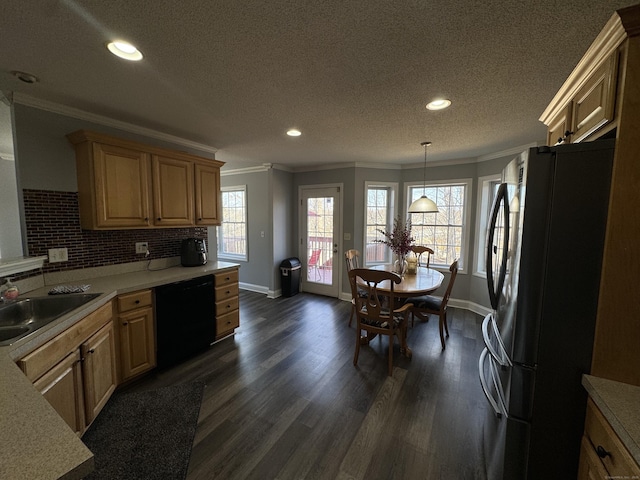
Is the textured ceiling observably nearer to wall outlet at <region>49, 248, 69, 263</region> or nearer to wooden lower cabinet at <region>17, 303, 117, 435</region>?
wall outlet at <region>49, 248, 69, 263</region>

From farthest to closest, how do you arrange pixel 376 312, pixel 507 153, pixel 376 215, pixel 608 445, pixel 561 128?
pixel 376 215 → pixel 507 153 → pixel 376 312 → pixel 561 128 → pixel 608 445

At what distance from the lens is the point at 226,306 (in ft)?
10.2

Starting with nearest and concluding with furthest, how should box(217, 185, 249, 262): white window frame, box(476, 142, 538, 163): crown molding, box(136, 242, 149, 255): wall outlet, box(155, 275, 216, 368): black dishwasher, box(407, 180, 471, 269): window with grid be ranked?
box(155, 275, 216, 368): black dishwasher < box(136, 242, 149, 255): wall outlet < box(476, 142, 538, 163): crown molding < box(407, 180, 471, 269): window with grid < box(217, 185, 249, 262): white window frame

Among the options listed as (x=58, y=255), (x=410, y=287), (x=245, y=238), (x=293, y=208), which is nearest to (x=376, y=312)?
(x=410, y=287)

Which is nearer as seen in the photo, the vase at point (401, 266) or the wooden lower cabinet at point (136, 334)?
the wooden lower cabinet at point (136, 334)

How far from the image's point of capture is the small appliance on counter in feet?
10.1

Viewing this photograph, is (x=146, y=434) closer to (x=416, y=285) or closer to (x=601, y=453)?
(x=601, y=453)

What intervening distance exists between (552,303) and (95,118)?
3.64 meters

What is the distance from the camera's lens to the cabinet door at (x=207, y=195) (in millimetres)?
3100

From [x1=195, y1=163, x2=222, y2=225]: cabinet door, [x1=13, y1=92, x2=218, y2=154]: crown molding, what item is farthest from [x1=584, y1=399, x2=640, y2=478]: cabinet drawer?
[x1=13, y1=92, x2=218, y2=154]: crown molding

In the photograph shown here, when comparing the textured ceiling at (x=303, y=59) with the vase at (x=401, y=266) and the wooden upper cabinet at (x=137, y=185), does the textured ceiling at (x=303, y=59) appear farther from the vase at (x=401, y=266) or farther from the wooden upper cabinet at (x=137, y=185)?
the vase at (x=401, y=266)

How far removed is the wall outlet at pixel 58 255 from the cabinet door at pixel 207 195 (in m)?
1.17

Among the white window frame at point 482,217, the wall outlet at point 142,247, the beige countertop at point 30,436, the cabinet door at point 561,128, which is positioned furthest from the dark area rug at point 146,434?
the white window frame at point 482,217

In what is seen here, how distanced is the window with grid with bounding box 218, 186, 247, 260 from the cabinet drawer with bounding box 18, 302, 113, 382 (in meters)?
3.32
